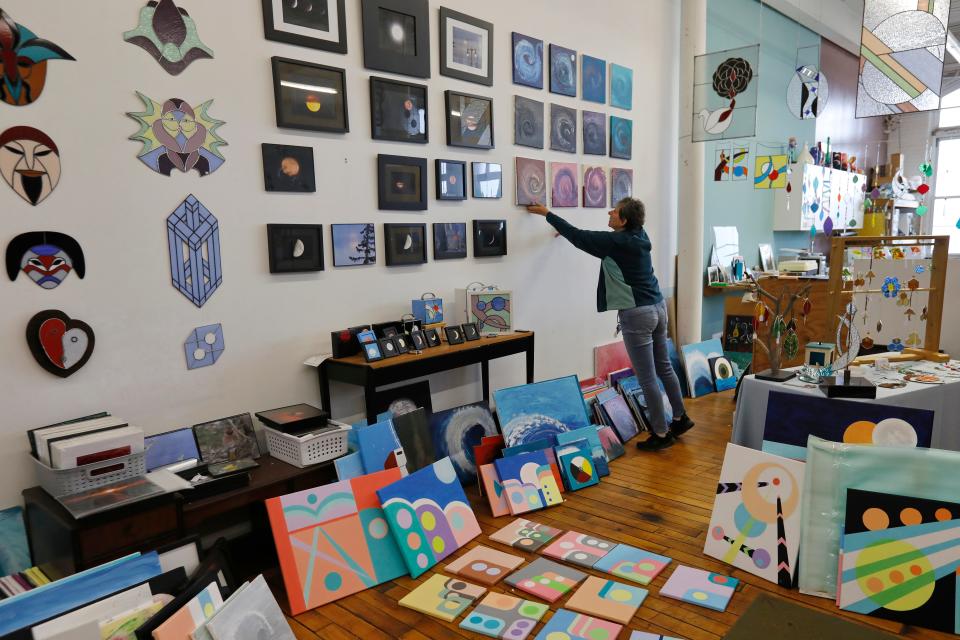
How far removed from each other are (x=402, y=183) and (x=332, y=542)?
6.43 ft

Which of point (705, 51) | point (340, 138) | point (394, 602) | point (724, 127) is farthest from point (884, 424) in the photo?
point (705, 51)

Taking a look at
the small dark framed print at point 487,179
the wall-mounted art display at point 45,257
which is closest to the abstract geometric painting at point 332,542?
the wall-mounted art display at point 45,257

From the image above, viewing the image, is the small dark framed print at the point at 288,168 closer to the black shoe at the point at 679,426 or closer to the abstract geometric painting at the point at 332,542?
the abstract geometric painting at the point at 332,542

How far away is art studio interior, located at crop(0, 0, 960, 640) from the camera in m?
2.22

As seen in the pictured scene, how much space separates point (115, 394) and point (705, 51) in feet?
19.2

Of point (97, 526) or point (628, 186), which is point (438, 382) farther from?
point (628, 186)

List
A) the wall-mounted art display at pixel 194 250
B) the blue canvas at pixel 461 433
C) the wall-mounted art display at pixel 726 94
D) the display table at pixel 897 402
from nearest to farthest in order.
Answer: the wall-mounted art display at pixel 194 250 → the display table at pixel 897 402 → the blue canvas at pixel 461 433 → the wall-mounted art display at pixel 726 94

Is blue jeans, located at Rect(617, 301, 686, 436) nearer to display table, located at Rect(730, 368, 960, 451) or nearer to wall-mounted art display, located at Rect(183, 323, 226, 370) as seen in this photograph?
display table, located at Rect(730, 368, 960, 451)

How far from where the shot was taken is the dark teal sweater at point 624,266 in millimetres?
3953

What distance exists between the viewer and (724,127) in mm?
4973

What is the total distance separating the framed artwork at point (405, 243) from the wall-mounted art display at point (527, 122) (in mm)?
1095

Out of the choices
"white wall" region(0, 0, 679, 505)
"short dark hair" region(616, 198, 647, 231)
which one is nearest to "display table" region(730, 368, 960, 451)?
"short dark hair" region(616, 198, 647, 231)

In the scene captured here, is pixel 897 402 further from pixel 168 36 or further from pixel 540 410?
pixel 168 36

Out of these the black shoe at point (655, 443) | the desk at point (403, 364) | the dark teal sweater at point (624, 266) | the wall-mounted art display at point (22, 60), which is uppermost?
the wall-mounted art display at point (22, 60)
